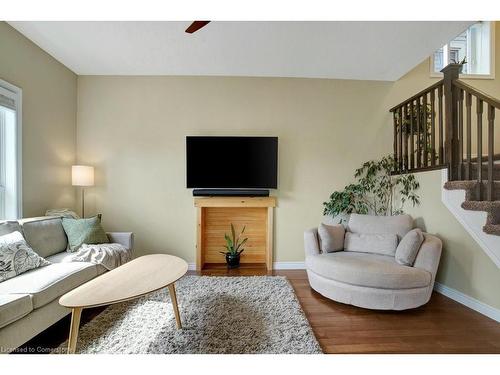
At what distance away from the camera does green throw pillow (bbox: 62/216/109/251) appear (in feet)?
8.39

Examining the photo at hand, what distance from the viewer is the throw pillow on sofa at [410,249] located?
2.31 metres

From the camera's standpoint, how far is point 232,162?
3.29 metres

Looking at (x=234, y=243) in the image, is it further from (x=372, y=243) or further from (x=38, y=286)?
(x=38, y=286)

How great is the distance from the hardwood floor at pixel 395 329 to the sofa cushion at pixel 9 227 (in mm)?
876

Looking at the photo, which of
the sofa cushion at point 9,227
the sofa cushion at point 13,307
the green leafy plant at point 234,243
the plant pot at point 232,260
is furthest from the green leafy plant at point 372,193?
the sofa cushion at point 9,227

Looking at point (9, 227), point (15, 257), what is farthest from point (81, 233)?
point (15, 257)

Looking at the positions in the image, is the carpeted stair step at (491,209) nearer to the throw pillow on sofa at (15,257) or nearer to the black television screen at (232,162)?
the black television screen at (232,162)

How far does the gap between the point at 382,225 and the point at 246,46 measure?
2.55 meters

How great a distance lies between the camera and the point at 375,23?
2.31 m

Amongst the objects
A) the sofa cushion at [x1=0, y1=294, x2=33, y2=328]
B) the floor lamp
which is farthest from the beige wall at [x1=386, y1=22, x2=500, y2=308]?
the floor lamp

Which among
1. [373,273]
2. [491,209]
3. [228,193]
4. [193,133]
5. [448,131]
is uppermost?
[193,133]

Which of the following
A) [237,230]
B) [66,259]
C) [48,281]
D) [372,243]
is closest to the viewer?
[48,281]

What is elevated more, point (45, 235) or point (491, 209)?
point (491, 209)
